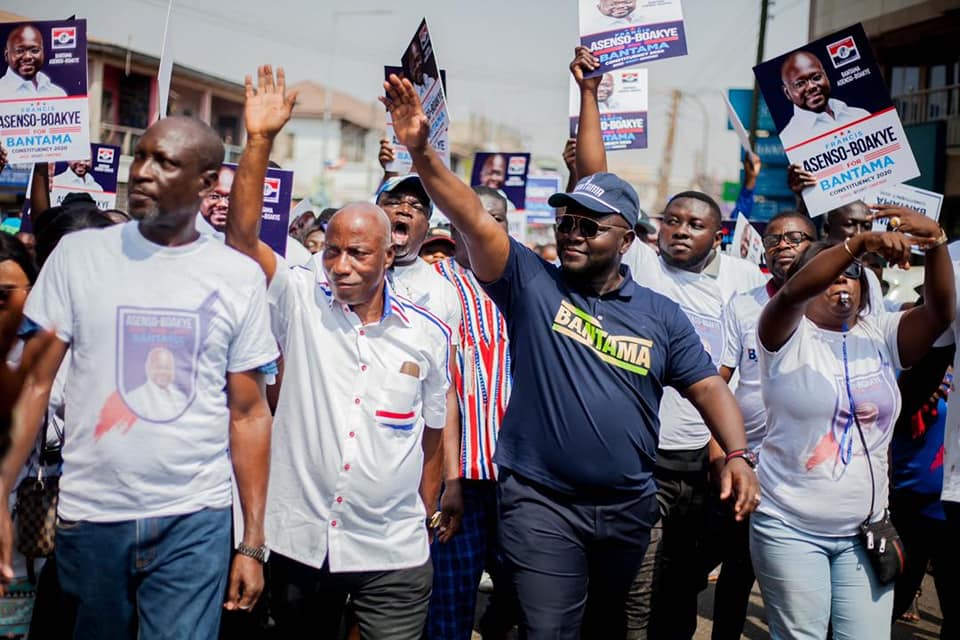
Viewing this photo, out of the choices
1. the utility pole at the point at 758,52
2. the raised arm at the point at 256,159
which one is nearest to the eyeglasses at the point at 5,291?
the raised arm at the point at 256,159

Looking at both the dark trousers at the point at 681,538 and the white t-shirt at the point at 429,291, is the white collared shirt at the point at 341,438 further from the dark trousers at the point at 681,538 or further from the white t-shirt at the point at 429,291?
the dark trousers at the point at 681,538

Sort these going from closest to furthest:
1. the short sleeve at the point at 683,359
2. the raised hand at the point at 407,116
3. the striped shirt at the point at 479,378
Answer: the raised hand at the point at 407,116 < the short sleeve at the point at 683,359 < the striped shirt at the point at 479,378

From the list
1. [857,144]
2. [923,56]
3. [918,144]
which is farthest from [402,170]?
[923,56]

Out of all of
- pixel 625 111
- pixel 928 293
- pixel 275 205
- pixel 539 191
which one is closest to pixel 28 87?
pixel 275 205

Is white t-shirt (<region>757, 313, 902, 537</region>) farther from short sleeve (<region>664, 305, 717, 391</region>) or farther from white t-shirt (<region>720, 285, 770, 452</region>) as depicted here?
white t-shirt (<region>720, 285, 770, 452</region>)

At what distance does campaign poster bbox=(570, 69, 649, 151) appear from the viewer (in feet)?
23.2

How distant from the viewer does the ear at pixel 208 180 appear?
3.22 metres

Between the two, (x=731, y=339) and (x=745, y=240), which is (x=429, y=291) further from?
(x=745, y=240)

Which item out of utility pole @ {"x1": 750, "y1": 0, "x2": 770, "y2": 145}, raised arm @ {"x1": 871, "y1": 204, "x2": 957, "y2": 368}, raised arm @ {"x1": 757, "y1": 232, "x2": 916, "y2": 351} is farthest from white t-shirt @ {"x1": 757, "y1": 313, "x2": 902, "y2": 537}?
utility pole @ {"x1": 750, "y1": 0, "x2": 770, "y2": 145}

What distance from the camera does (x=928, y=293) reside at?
4301 millimetres

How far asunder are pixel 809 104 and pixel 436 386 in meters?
3.37

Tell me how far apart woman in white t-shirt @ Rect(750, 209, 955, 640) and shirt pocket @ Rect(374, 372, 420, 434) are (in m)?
1.55

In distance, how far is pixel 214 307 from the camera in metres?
3.15

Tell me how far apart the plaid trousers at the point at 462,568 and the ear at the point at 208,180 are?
79.8 inches
